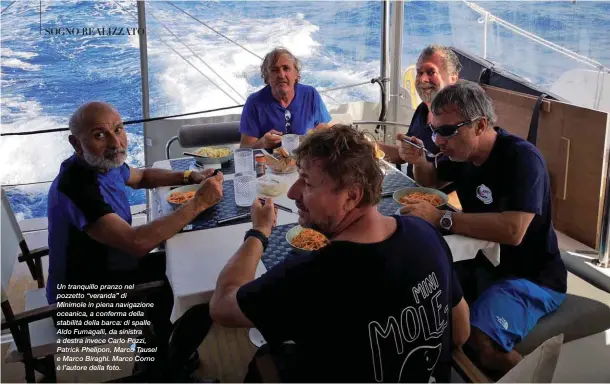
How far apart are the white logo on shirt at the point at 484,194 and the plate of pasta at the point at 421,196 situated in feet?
0.45

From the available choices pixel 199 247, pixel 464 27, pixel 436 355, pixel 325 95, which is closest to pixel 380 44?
pixel 325 95

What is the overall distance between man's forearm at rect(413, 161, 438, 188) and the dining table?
74 mm

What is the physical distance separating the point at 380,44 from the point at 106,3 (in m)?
2.29

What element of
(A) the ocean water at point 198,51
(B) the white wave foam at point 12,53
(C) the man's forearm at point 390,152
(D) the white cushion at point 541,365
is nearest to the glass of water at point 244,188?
(C) the man's forearm at point 390,152

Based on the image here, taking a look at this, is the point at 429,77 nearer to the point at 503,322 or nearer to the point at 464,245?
the point at 464,245

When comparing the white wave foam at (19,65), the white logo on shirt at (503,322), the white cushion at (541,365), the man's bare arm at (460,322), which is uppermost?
the white wave foam at (19,65)

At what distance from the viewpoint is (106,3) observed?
3.95m

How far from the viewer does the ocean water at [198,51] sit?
4074 mm

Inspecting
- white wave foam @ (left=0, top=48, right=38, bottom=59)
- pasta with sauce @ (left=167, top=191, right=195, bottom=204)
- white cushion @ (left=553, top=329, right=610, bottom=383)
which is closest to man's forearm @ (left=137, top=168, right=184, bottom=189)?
pasta with sauce @ (left=167, top=191, right=195, bottom=204)

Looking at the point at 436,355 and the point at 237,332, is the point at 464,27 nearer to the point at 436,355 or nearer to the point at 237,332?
the point at 237,332

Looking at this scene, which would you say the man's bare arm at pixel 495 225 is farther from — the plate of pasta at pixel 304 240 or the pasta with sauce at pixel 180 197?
the pasta with sauce at pixel 180 197

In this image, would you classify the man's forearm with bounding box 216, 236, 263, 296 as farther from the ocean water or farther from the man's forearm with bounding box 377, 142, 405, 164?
the ocean water

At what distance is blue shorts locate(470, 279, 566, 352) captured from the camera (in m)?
1.64

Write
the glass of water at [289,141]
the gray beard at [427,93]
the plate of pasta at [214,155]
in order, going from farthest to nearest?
the gray beard at [427,93], the glass of water at [289,141], the plate of pasta at [214,155]
